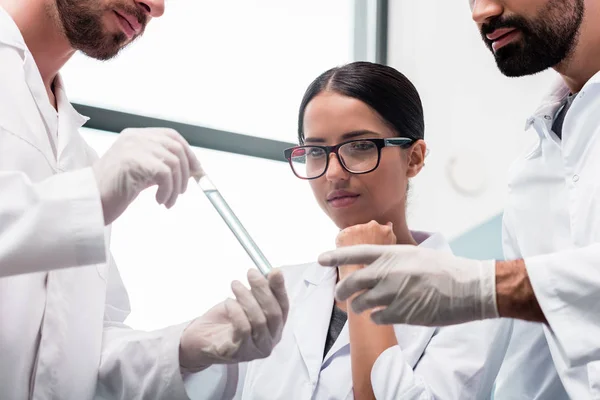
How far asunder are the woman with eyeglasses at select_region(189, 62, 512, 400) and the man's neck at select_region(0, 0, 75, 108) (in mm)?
603

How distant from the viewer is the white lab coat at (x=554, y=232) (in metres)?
1.13

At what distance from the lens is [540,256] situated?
3.84 feet

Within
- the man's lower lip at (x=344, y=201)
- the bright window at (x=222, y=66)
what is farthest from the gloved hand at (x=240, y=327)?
the bright window at (x=222, y=66)

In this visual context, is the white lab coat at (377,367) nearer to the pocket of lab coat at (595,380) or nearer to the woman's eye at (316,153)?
the pocket of lab coat at (595,380)

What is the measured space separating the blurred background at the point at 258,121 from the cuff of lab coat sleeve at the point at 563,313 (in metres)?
1.56

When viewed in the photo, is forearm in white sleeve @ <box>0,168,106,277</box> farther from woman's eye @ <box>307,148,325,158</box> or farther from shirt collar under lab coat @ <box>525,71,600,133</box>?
shirt collar under lab coat @ <box>525,71,600,133</box>

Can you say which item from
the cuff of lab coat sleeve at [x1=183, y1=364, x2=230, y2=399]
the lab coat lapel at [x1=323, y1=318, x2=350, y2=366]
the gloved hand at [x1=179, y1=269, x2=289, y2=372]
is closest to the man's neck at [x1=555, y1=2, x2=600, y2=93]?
A: the lab coat lapel at [x1=323, y1=318, x2=350, y2=366]

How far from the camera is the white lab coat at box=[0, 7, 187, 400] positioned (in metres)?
1.05

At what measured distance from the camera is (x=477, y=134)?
2.94 meters

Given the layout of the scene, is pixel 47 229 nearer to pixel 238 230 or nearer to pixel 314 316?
pixel 238 230

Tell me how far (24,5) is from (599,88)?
130cm

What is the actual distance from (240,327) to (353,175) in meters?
0.51

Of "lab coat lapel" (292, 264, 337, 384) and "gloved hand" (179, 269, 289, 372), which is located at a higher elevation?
"gloved hand" (179, 269, 289, 372)

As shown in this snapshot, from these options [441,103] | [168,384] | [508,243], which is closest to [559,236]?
[508,243]
